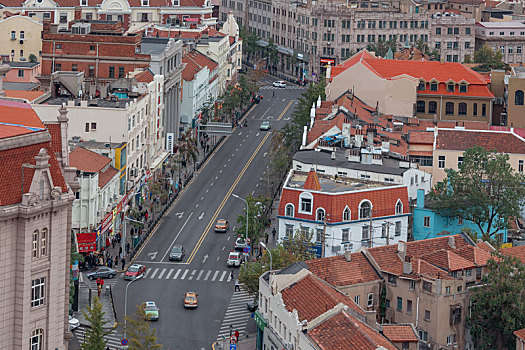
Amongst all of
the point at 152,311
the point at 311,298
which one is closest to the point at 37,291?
the point at 311,298

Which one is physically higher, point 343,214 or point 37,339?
point 343,214

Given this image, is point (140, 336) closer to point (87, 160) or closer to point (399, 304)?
point (399, 304)

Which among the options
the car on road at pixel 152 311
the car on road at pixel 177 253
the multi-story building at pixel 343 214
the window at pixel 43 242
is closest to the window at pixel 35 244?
the window at pixel 43 242

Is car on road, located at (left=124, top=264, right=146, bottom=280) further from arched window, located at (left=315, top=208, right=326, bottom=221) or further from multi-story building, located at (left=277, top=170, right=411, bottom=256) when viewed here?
arched window, located at (left=315, top=208, right=326, bottom=221)

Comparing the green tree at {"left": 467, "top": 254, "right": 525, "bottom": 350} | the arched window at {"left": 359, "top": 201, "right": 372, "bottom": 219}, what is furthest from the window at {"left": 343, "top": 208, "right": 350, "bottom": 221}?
the green tree at {"left": 467, "top": 254, "right": 525, "bottom": 350}

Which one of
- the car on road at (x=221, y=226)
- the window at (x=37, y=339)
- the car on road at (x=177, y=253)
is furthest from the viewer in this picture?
the car on road at (x=221, y=226)

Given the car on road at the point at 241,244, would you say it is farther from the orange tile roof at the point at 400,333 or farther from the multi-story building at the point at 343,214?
the orange tile roof at the point at 400,333
